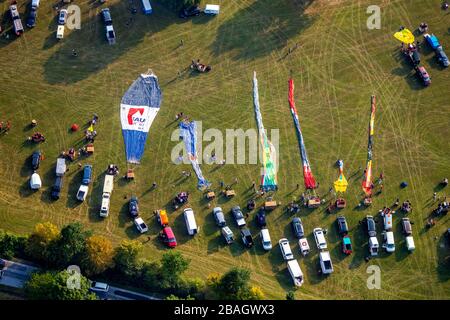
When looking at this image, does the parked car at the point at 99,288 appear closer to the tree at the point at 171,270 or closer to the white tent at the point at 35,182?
the tree at the point at 171,270

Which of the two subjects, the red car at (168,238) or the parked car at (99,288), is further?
the red car at (168,238)

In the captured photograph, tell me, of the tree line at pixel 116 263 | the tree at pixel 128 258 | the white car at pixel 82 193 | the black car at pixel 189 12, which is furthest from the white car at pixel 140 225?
the black car at pixel 189 12

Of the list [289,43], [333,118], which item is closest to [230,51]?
[289,43]

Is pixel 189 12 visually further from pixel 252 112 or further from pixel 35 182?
pixel 35 182

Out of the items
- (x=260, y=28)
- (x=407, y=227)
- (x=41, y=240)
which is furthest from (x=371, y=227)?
→ (x=41, y=240)

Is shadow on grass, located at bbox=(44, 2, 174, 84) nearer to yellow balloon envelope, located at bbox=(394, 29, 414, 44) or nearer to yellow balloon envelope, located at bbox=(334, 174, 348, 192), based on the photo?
yellow balloon envelope, located at bbox=(394, 29, 414, 44)

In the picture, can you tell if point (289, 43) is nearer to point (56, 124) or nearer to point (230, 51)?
point (230, 51)

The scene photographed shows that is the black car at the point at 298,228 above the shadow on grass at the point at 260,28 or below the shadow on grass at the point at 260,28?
below
